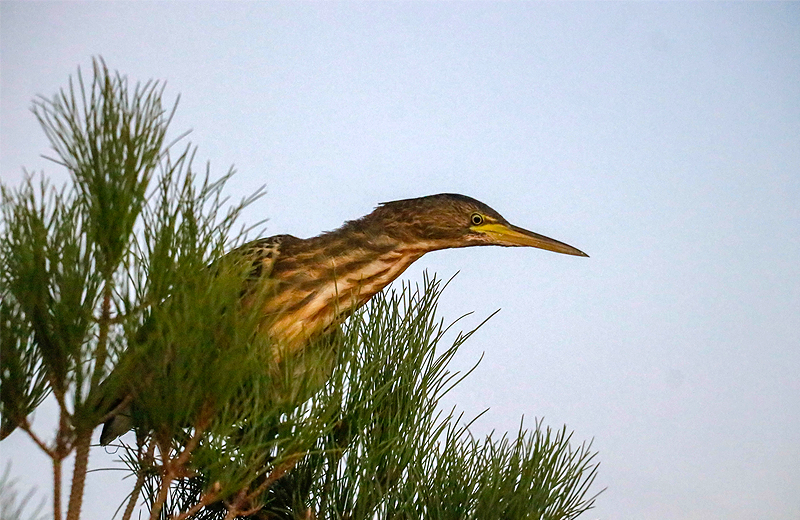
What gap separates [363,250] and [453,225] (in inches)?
10.4

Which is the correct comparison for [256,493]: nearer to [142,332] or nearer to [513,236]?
[142,332]

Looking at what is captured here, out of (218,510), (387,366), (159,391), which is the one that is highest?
(387,366)

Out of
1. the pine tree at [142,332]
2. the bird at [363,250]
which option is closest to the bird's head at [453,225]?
the bird at [363,250]

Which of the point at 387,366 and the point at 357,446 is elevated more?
the point at 387,366

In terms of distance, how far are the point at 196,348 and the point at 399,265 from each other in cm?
97

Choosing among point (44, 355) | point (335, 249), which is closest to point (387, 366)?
point (335, 249)

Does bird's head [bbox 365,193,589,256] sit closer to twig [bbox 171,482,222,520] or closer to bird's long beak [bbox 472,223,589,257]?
bird's long beak [bbox 472,223,589,257]

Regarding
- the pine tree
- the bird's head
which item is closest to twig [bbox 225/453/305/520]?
the pine tree

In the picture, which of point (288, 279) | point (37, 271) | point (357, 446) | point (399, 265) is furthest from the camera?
point (399, 265)

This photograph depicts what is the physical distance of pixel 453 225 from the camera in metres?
2.01

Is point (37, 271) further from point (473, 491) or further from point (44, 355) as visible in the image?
point (473, 491)

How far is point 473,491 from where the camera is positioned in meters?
1.39

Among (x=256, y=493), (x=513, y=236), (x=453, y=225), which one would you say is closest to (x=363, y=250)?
(x=453, y=225)

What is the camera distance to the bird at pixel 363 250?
1.62 m
